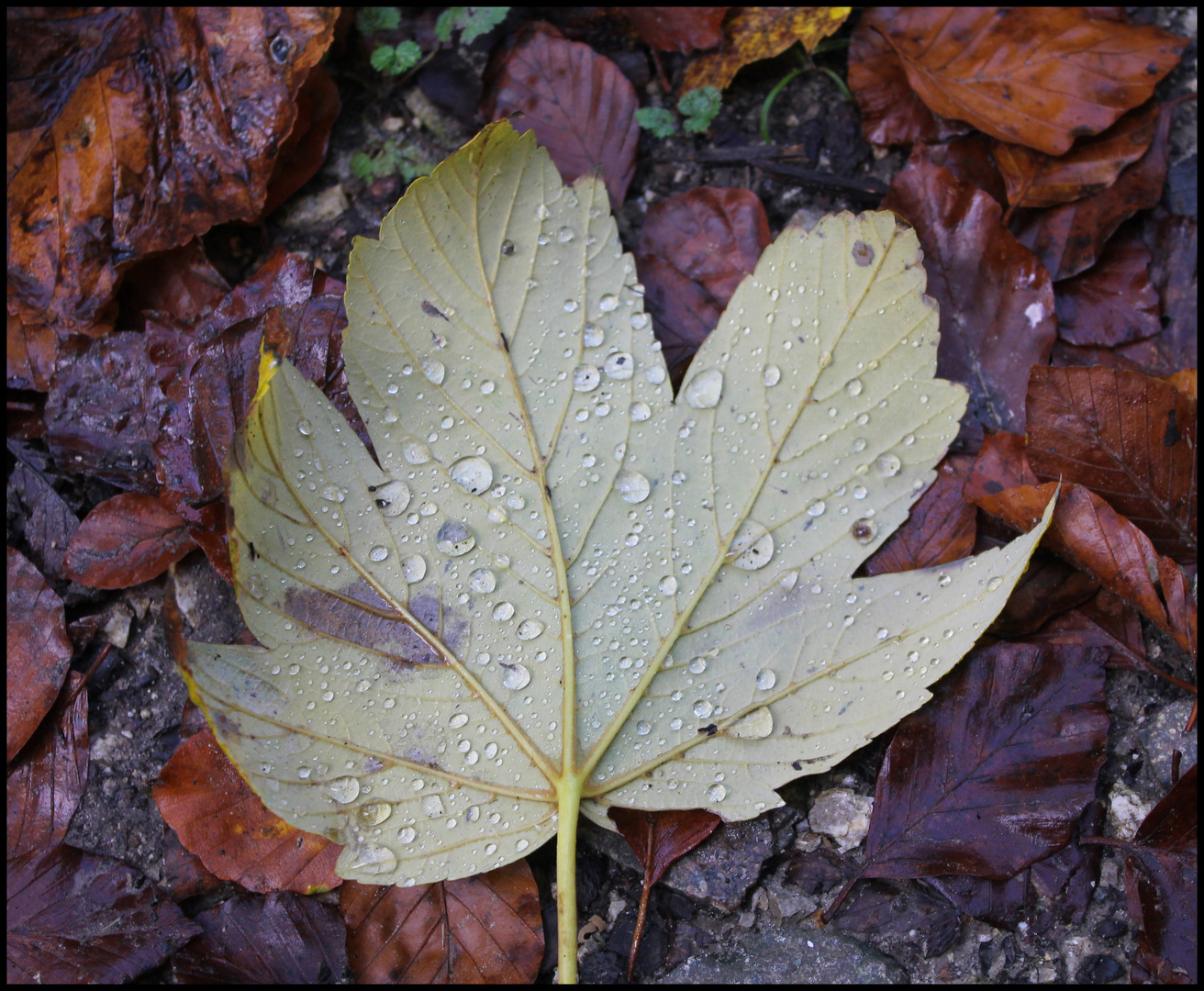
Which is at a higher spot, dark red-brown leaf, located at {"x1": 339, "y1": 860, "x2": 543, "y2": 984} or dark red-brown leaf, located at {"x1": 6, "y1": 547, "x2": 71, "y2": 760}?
dark red-brown leaf, located at {"x1": 6, "y1": 547, "x2": 71, "y2": 760}

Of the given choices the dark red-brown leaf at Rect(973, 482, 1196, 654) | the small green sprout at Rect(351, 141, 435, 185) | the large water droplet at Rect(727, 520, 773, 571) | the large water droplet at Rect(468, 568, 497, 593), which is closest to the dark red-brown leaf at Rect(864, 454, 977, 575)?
the dark red-brown leaf at Rect(973, 482, 1196, 654)

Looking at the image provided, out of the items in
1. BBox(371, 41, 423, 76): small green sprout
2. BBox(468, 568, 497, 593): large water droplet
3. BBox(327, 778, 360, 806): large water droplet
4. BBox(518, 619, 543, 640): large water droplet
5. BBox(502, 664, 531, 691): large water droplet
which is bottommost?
BBox(327, 778, 360, 806): large water droplet

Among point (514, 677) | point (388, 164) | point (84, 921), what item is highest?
point (388, 164)

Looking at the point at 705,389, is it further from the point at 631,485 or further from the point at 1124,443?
the point at 1124,443

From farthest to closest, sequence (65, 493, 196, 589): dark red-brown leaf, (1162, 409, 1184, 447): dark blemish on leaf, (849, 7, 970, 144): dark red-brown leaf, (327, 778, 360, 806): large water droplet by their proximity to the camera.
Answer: (849, 7, 970, 144): dark red-brown leaf, (65, 493, 196, 589): dark red-brown leaf, (1162, 409, 1184, 447): dark blemish on leaf, (327, 778, 360, 806): large water droplet

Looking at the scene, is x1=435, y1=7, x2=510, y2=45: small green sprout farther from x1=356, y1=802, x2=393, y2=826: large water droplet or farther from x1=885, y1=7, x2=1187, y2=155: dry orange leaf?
x1=356, y1=802, x2=393, y2=826: large water droplet

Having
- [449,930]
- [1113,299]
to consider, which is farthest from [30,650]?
[1113,299]

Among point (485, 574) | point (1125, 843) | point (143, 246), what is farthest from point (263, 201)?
point (1125, 843)

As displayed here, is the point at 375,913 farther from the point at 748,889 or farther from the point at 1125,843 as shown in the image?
the point at 1125,843
